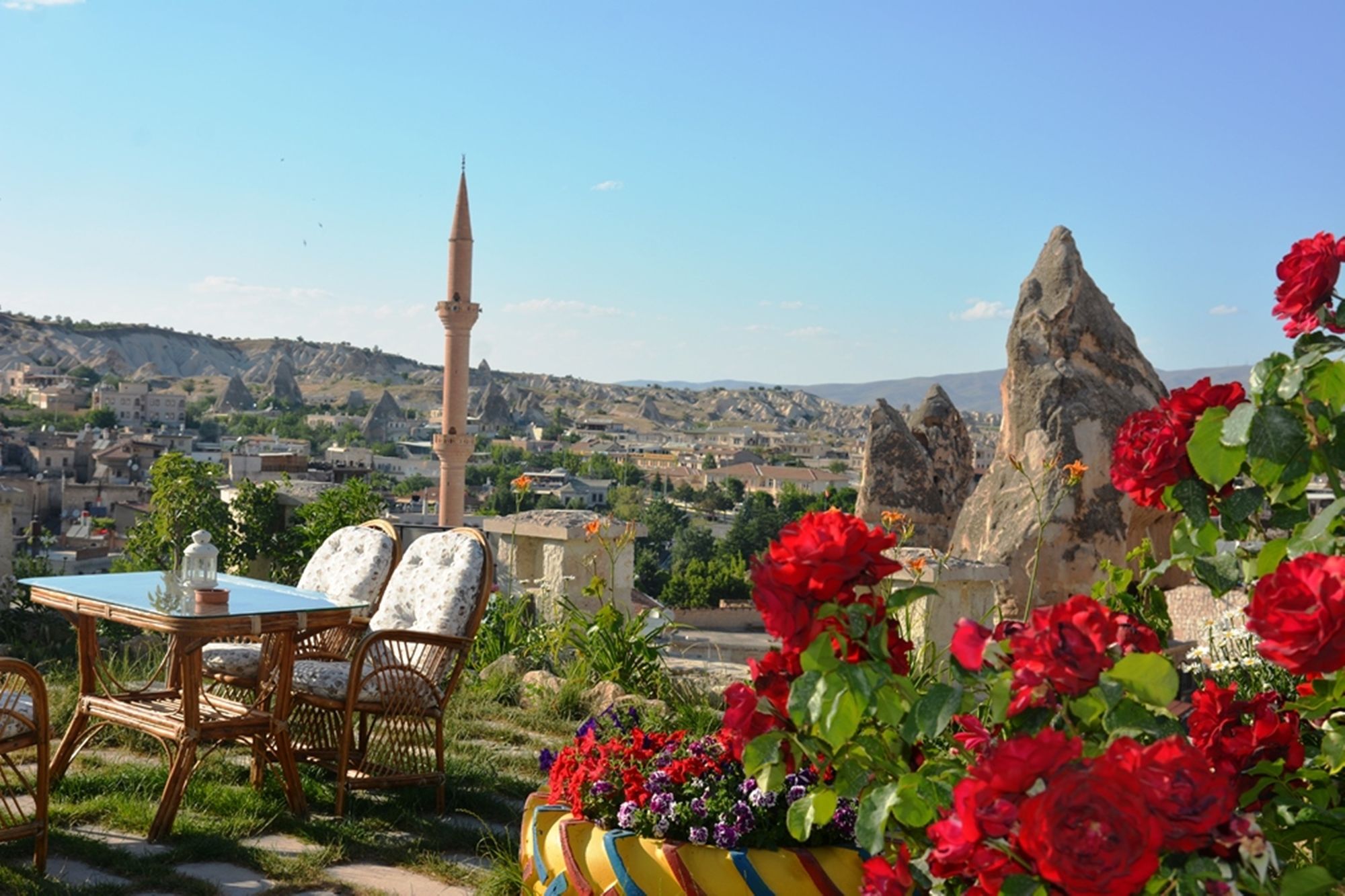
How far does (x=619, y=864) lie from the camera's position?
248 cm

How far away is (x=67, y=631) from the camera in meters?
6.23

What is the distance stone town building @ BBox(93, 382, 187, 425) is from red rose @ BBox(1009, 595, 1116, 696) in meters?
82.7

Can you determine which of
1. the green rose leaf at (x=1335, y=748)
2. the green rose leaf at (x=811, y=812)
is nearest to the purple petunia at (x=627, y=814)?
the green rose leaf at (x=811, y=812)

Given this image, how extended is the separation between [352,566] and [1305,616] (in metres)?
3.88

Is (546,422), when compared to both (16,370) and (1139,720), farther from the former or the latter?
(1139,720)

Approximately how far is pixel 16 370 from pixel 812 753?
10840cm

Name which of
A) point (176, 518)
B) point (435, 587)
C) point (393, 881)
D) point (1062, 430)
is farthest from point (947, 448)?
point (393, 881)

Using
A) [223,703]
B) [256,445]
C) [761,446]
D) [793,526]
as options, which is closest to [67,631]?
[223,703]

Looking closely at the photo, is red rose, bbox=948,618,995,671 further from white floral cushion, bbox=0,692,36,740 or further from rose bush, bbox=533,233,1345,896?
white floral cushion, bbox=0,692,36,740

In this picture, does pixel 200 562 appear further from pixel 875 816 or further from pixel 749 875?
pixel 875 816

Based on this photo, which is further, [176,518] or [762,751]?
[176,518]

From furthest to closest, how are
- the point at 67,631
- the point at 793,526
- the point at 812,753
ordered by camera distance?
the point at 67,631
the point at 793,526
the point at 812,753

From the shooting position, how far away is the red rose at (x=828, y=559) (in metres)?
1.56

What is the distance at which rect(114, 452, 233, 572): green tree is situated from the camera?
705 centimetres
